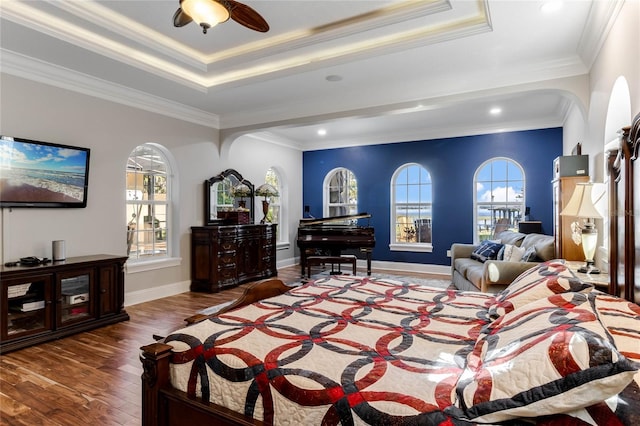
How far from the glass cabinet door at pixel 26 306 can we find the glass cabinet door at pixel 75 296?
11 cm

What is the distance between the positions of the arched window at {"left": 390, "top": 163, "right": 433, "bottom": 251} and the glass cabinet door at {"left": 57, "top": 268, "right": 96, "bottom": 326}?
5458 millimetres

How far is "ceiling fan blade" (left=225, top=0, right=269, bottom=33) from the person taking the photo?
7.94 ft

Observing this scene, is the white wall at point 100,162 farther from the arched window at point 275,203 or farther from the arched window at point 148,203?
the arched window at point 275,203

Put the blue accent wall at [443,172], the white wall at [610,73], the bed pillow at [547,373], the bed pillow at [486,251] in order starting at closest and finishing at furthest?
the bed pillow at [547,373] < the white wall at [610,73] < the bed pillow at [486,251] < the blue accent wall at [443,172]

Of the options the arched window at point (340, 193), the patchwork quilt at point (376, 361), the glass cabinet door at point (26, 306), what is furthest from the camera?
the arched window at point (340, 193)

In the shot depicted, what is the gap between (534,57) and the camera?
3.73 meters

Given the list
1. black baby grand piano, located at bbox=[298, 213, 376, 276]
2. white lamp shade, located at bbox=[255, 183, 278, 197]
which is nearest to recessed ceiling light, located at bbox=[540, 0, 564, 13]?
black baby grand piano, located at bbox=[298, 213, 376, 276]

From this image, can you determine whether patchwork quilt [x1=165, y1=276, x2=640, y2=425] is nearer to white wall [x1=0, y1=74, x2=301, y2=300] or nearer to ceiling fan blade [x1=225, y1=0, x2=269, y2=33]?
ceiling fan blade [x1=225, y1=0, x2=269, y2=33]

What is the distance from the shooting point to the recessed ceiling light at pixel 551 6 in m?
2.74

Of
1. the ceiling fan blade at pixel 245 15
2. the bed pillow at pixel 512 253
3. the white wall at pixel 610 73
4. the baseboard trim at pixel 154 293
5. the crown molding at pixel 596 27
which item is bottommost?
the baseboard trim at pixel 154 293

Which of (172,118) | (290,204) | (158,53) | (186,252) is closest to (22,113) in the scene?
(158,53)

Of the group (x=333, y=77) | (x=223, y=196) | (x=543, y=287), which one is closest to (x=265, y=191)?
(x=223, y=196)

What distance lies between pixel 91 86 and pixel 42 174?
122cm

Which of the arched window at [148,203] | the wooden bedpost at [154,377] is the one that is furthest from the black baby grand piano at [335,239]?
the wooden bedpost at [154,377]
